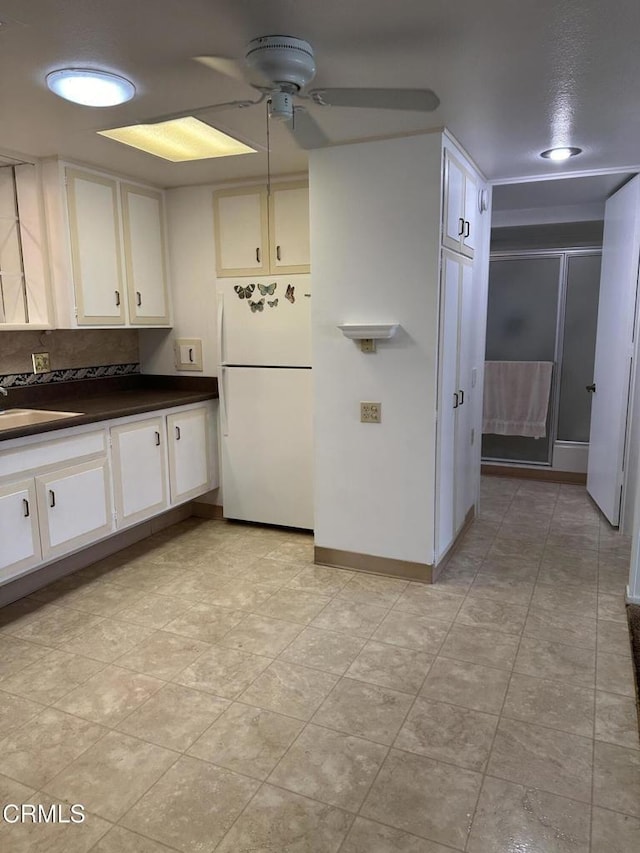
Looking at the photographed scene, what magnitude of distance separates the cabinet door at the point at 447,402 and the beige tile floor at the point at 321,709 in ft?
1.08

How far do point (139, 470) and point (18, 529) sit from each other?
0.85 meters

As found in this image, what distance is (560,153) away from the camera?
3.17 m

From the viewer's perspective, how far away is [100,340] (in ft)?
13.3

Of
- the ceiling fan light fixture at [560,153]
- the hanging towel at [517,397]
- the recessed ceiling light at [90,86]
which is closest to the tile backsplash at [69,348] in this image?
the recessed ceiling light at [90,86]

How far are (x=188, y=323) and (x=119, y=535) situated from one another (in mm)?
1506

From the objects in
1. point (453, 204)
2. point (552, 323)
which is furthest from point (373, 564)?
point (552, 323)

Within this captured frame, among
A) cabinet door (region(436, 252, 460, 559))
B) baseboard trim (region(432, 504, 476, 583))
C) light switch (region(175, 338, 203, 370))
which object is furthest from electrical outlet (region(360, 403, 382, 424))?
light switch (region(175, 338, 203, 370))

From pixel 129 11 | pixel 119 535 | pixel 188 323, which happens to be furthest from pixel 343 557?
pixel 129 11

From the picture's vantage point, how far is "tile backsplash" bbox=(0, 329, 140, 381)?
3443mm

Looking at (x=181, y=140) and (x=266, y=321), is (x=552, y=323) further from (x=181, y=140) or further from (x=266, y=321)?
(x=181, y=140)

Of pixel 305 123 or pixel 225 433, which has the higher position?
pixel 305 123

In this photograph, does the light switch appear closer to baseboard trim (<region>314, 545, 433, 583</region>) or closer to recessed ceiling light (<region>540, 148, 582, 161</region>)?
baseboard trim (<region>314, 545, 433, 583</region>)

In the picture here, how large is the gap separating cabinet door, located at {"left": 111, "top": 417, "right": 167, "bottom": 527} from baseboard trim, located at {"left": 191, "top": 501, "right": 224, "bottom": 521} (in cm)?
58

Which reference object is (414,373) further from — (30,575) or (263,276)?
(30,575)
